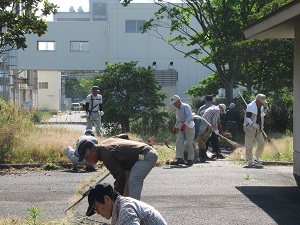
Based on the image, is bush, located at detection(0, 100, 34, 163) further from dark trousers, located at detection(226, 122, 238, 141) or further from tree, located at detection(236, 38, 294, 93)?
tree, located at detection(236, 38, 294, 93)

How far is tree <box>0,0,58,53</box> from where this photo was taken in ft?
46.8

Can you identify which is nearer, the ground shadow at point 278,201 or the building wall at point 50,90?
the ground shadow at point 278,201

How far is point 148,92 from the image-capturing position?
26812mm

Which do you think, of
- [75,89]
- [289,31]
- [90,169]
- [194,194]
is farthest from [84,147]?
[75,89]

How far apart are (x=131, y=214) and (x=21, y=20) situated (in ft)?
33.5

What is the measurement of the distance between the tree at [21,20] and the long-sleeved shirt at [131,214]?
9654mm

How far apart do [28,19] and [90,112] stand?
6.24 m

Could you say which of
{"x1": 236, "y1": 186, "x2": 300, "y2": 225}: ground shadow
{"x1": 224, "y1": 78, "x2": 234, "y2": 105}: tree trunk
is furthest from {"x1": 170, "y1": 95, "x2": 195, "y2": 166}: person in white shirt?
{"x1": 224, "y1": 78, "x2": 234, "y2": 105}: tree trunk

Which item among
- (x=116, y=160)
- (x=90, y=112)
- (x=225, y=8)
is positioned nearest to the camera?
(x=116, y=160)

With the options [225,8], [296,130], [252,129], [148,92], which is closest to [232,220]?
[296,130]

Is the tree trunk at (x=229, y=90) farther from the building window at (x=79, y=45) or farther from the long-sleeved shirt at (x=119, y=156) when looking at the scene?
the building window at (x=79, y=45)

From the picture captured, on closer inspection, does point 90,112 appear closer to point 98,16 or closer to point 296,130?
point 296,130

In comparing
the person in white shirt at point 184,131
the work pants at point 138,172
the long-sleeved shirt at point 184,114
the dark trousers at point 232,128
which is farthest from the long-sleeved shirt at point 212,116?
the work pants at point 138,172

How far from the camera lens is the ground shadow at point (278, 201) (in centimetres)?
912
